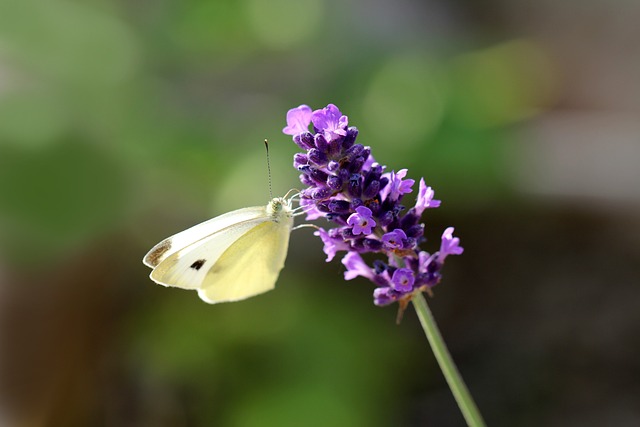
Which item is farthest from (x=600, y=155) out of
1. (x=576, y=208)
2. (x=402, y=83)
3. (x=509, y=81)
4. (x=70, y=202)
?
(x=70, y=202)

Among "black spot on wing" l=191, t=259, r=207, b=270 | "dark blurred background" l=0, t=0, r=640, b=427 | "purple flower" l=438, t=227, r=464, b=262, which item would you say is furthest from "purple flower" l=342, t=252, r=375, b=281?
"dark blurred background" l=0, t=0, r=640, b=427

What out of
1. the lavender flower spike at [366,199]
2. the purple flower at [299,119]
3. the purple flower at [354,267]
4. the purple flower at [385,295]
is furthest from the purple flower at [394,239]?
the purple flower at [299,119]

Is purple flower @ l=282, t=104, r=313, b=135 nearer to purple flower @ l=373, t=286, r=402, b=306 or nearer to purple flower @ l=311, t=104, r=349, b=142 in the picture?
purple flower @ l=311, t=104, r=349, b=142

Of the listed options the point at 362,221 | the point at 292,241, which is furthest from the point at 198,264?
the point at 292,241

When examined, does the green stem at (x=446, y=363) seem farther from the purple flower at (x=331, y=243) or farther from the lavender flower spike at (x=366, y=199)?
the purple flower at (x=331, y=243)

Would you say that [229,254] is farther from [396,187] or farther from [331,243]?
[396,187]
